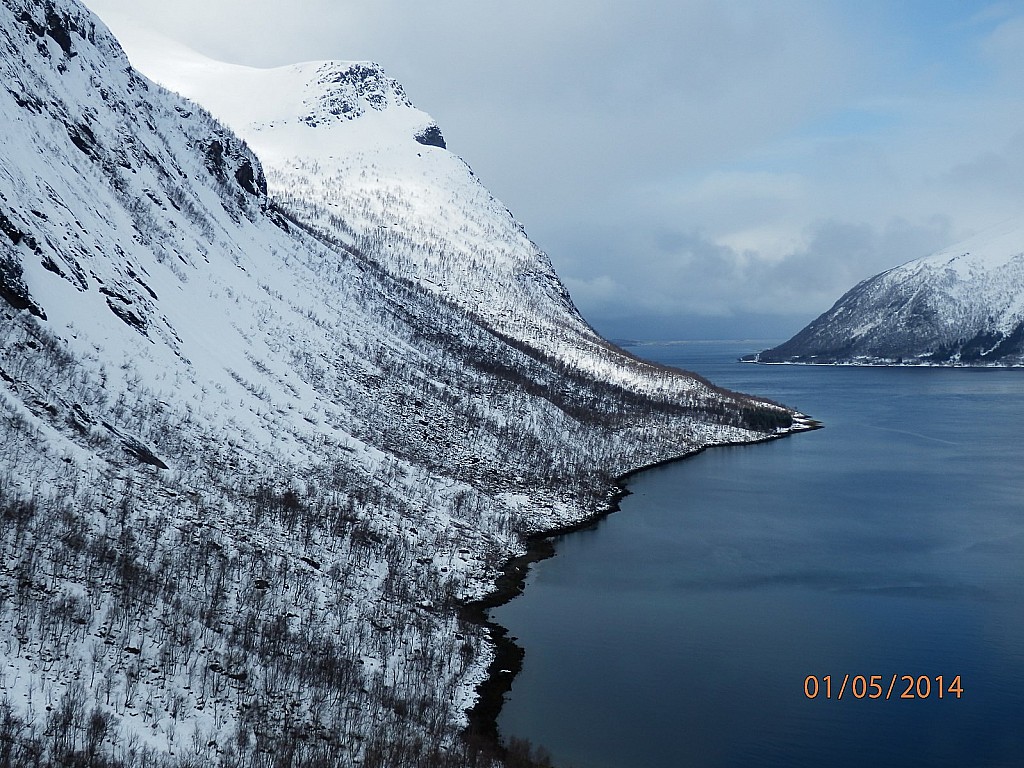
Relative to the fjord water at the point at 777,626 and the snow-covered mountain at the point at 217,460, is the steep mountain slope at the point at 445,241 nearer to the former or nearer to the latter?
the snow-covered mountain at the point at 217,460

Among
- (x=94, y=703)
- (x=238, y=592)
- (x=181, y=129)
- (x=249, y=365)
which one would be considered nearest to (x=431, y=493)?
(x=249, y=365)

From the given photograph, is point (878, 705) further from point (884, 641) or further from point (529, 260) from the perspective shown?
point (529, 260)

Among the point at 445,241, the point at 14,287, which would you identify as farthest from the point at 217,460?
the point at 445,241

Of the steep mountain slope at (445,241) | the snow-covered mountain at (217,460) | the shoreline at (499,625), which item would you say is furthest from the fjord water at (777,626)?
the steep mountain slope at (445,241)

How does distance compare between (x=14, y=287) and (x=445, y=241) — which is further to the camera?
(x=445, y=241)
